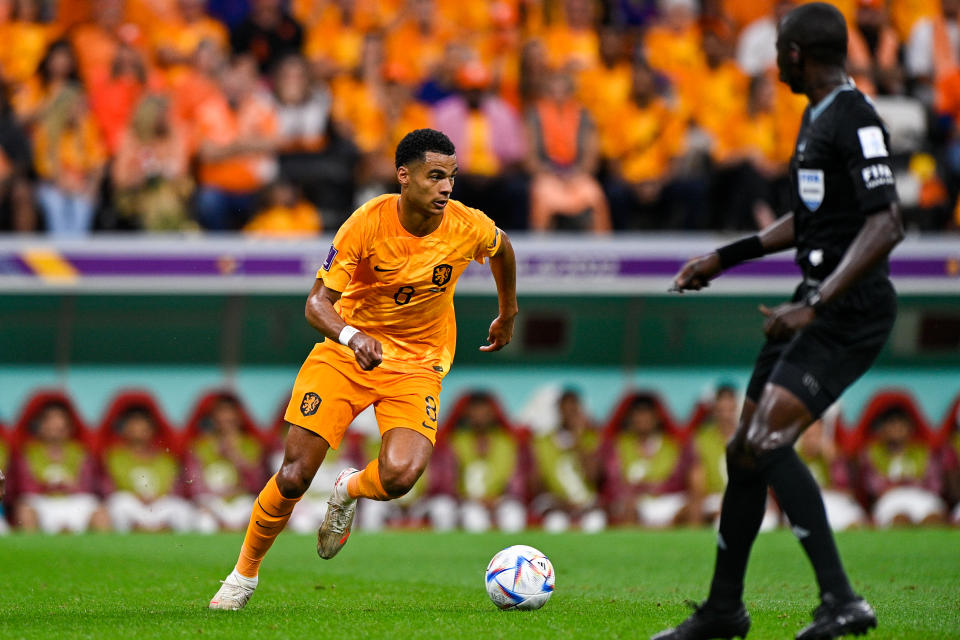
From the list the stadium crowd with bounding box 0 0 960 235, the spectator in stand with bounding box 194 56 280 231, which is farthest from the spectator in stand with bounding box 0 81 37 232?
the spectator in stand with bounding box 194 56 280 231

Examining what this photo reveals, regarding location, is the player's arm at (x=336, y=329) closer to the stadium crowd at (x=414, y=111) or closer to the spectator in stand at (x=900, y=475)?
the stadium crowd at (x=414, y=111)

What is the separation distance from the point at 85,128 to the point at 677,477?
23.3ft

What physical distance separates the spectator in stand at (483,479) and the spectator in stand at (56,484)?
3.44 m

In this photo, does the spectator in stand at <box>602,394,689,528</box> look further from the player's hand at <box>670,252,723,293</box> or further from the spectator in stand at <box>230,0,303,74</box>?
the player's hand at <box>670,252,723,293</box>

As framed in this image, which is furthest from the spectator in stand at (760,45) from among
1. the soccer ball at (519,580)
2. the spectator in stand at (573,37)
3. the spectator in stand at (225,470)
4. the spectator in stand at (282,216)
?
the soccer ball at (519,580)

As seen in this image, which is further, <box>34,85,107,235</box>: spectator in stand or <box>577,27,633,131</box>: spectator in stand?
<box>577,27,633,131</box>: spectator in stand

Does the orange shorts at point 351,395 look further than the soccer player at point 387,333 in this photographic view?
Yes

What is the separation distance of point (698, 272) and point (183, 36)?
11.5 meters

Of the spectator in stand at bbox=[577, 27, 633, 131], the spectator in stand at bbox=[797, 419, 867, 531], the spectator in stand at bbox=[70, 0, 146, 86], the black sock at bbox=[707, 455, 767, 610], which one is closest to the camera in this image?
the black sock at bbox=[707, 455, 767, 610]

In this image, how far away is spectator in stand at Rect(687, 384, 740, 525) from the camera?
46.7 feet

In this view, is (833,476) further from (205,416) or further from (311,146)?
(205,416)

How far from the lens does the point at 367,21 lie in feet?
53.4

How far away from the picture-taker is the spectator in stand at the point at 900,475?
1437 cm

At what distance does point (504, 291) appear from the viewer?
7.22 m
